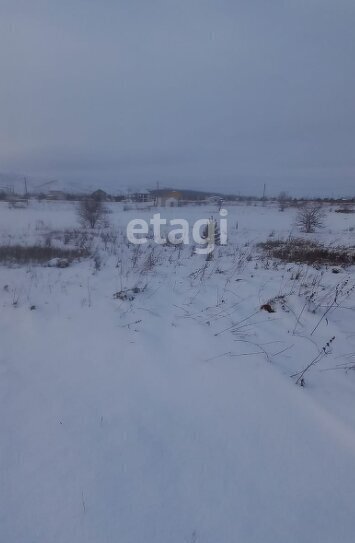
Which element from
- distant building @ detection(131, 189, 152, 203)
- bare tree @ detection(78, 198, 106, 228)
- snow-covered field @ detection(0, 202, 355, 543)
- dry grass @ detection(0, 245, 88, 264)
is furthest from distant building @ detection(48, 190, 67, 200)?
snow-covered field @ detection(0, 202, 355, 543)

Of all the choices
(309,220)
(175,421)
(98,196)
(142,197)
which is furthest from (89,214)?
(142,197)

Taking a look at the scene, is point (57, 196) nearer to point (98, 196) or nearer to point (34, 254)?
point (98, 196)

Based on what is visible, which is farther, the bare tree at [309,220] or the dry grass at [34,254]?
the bare tree at [309,220]

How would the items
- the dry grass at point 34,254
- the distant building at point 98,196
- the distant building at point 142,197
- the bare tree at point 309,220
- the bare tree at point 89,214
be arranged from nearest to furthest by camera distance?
the dry grass at point 34,254
the bare tree at point 89,214
the bare tree at point 309,220
the distant building at point 98,196
the distant building at point 142,197

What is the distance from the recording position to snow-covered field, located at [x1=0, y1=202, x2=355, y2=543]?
1.44 meters

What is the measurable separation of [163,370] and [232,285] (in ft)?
8.75

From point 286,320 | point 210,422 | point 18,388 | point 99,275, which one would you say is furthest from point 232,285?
point 18,388

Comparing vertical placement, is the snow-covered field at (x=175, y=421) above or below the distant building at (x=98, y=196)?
below

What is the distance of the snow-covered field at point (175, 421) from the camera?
4.73 feet

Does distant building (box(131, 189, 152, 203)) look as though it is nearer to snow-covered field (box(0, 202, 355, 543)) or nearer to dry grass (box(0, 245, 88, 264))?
dry grass (box(0, 245, 88, 264))

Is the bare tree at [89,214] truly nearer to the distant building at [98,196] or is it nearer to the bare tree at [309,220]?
the distant building at [98,196]

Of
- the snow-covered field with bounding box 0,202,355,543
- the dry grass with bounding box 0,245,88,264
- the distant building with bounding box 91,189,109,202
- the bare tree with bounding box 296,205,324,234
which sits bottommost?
the snow-covered field with bounding box 0,202,355,543

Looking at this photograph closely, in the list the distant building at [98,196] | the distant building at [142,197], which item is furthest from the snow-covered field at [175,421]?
the distant building at [142,197]

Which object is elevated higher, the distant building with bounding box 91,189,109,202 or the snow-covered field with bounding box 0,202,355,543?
the distant building with bounding box 91,189,109,202
